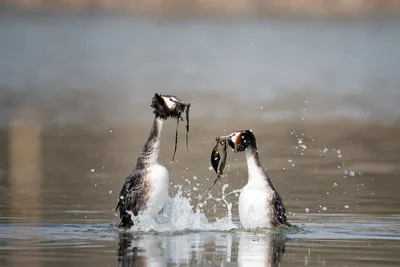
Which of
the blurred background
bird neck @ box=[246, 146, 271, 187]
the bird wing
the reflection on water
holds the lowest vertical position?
the reflection on water

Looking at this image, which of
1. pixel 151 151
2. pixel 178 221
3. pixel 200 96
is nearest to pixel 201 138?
pixel 200 96

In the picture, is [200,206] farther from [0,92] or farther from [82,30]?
[82,30]

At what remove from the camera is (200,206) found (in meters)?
18.8

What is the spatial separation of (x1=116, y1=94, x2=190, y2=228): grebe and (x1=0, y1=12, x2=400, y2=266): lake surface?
0.20m

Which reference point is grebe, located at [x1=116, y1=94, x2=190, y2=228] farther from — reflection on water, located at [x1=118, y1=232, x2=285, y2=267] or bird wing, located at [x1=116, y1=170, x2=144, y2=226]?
reflection on water, located at [x1=118, y1=232, x2=285, y2=267]

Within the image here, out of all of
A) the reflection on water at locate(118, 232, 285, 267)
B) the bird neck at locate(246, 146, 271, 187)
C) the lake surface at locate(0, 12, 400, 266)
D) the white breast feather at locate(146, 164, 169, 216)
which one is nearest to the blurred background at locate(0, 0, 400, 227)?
the lake surface at locate(0, 12, 400, 266)

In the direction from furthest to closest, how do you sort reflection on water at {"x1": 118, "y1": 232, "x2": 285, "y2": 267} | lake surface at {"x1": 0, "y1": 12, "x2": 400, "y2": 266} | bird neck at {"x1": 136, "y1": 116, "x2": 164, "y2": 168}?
bird neck at {"x1": 136, "y1": 116, "x2": 164, "y2": 168}
lake surface at {"x1": 0, "y1": 12, "x2": 400, "y2": 266}
reflection on water at {"x1": 118, "y1": 232, "x2": 285, "y2": 267}

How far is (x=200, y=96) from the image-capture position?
111 feet

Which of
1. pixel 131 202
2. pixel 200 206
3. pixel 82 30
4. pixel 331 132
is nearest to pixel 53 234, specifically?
pixel 131 202

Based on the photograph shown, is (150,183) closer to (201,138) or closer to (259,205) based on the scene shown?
(259,205)

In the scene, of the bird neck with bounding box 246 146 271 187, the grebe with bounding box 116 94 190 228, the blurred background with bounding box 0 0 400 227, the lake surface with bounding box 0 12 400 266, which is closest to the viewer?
the lake surface with bounding box 0 12 400 266

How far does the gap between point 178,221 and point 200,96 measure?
17094mm

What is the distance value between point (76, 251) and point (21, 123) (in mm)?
14837

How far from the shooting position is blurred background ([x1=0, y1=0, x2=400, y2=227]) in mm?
21016
